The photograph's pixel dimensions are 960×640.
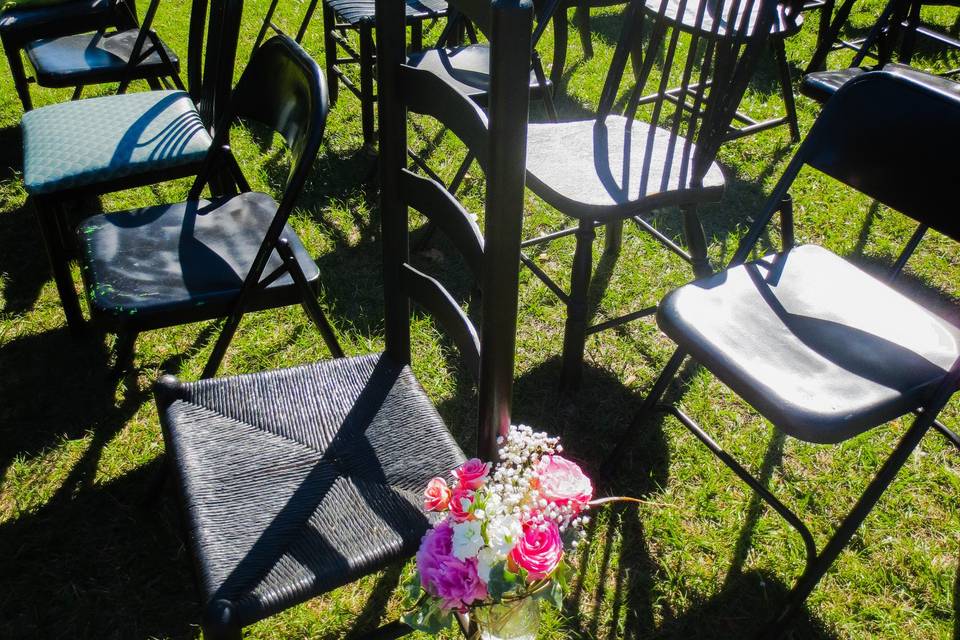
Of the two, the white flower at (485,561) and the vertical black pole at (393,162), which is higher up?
the vertical black pole at (393,162)

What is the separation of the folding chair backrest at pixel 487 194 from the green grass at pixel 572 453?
80 cm

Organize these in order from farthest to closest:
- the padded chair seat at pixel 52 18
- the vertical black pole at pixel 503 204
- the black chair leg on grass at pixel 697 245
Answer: the padded chair seat at pixel 52 18 → the black chair leg on grass at pixel 697 245 → the vertical black pole at pixel 503 204

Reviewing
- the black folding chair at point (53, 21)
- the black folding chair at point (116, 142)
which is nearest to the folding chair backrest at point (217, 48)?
the black folding chair at point (116, 142)

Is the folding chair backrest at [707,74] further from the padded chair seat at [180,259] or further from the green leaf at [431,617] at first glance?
the green leaf at [431,617]

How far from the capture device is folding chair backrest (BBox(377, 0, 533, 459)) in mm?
971

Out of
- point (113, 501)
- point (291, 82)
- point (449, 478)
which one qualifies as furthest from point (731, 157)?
point (113, 501)

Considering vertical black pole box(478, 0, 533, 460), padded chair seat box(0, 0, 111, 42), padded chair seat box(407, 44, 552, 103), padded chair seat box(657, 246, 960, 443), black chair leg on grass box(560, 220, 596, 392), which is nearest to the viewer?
vertical black pole box(478, 0, 533, 460)

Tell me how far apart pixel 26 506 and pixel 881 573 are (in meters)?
2.24

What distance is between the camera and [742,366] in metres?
1.63

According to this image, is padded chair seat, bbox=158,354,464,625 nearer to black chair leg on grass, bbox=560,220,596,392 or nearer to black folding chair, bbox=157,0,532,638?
black folding chair, bbox=157,0,532,638

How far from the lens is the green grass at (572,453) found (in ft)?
6.08

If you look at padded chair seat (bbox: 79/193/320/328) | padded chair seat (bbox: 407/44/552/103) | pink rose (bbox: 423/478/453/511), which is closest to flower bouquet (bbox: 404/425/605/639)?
pink rose (bbox: 423/478/453/511)

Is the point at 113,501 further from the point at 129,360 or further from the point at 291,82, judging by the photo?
the point at 291,82

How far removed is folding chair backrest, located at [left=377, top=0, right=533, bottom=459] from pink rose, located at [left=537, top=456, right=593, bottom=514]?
127 millimetres
